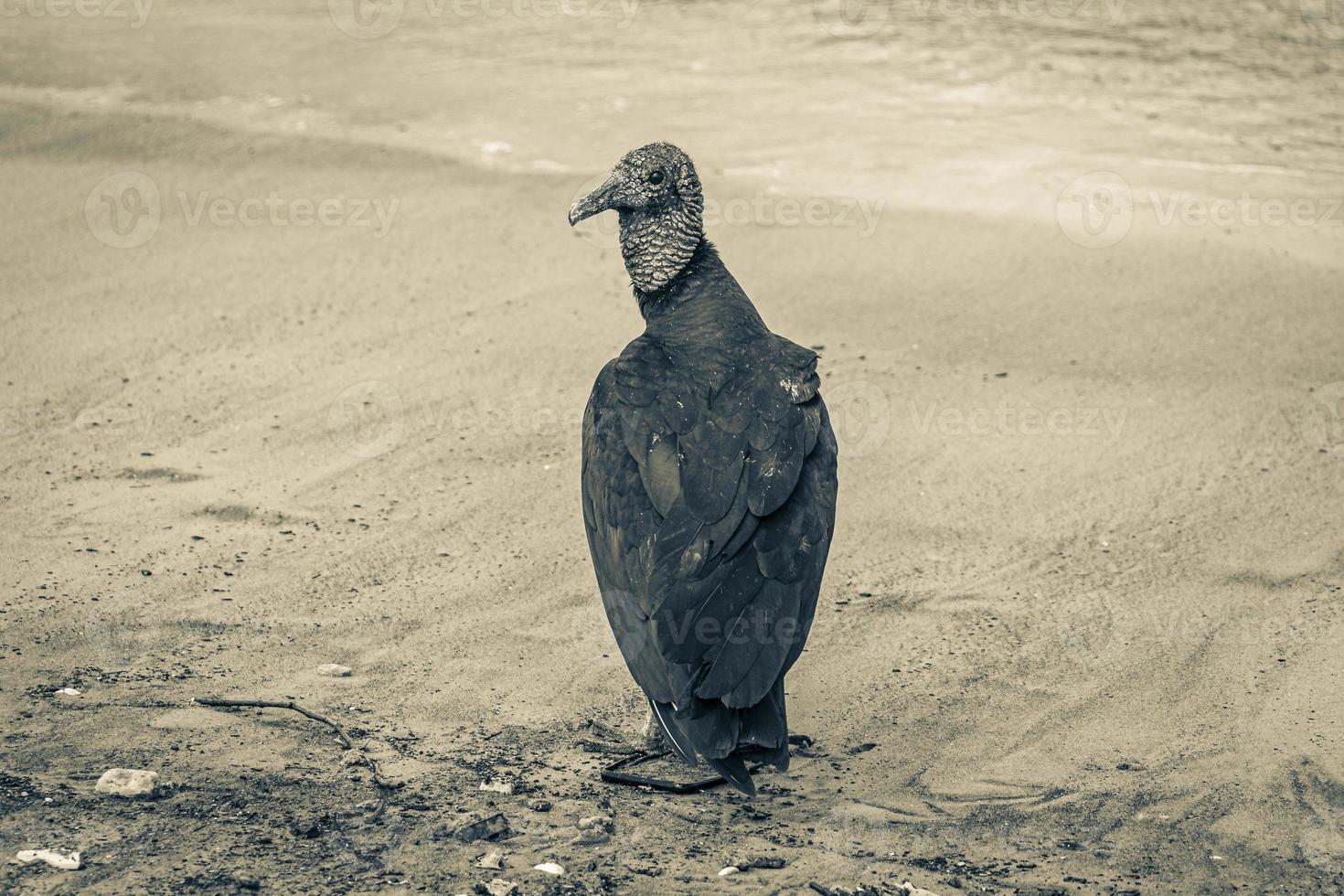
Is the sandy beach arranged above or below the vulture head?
below

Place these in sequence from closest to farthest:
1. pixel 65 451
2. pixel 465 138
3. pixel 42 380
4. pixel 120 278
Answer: pixel 65 451, pixel 42 380, pixel 120 278, pixel 465 138

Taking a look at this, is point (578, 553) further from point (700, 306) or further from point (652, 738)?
point (652, 738)

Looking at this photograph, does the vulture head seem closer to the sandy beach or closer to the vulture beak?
the vulture beak

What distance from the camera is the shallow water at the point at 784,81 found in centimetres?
1018

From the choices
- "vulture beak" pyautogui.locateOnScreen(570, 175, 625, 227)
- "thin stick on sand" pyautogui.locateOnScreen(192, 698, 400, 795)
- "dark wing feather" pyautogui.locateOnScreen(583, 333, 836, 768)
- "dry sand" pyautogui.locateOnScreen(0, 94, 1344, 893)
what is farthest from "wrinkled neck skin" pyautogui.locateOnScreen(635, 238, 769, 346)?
"thin stick on sand" pyautogui.locateOnScreen(192, 698, 400, 795)

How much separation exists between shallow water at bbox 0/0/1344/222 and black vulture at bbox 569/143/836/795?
5243mm

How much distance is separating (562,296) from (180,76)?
5517 millimetres

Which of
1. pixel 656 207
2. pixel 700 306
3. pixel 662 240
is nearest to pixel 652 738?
A: pixel 700 306

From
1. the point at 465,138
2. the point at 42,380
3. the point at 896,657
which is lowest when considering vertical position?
the point at 896,657

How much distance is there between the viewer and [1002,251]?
8500 mm

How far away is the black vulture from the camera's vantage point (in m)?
3.79

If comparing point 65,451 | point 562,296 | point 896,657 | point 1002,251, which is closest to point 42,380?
point 65,451

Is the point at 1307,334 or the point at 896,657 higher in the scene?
the point at 1307,334

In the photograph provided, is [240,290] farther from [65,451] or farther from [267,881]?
[267,881]
